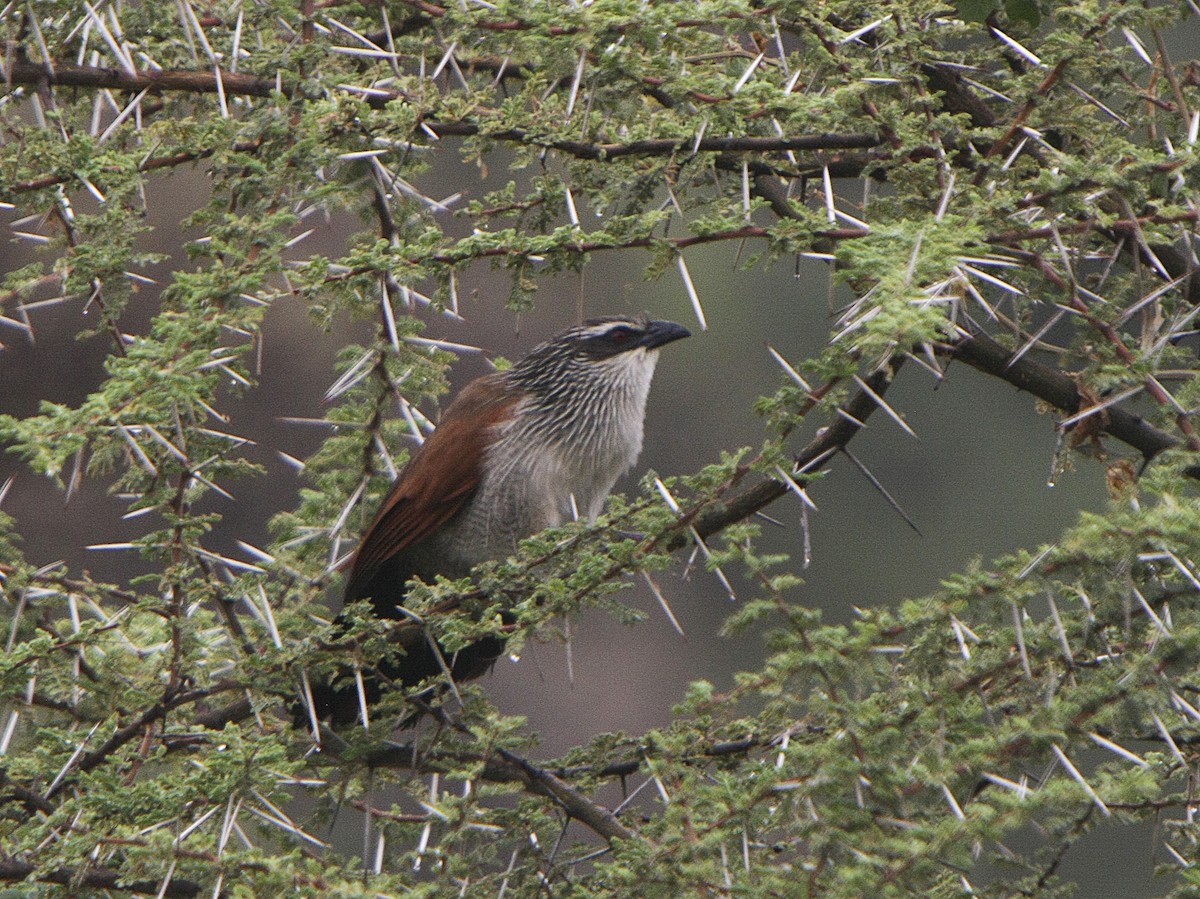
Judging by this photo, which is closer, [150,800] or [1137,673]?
[1137,673]

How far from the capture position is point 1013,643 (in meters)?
1.59

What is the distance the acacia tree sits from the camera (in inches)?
57.9

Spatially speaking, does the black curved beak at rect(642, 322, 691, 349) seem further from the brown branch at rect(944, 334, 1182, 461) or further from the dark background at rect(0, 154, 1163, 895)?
the dark background at rect(0, 154, 1163, 895)

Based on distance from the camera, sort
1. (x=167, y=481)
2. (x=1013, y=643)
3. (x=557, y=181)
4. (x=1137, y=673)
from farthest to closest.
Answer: (x=557, y=181) → (x=167, y=481) → (x=1013, y=643) → (x=1137, y=673)

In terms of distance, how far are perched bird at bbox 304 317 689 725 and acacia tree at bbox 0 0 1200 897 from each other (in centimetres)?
59

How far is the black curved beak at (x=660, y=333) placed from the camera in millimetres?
3230

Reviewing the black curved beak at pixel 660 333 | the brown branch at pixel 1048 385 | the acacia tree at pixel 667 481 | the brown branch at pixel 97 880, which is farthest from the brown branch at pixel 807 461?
the black curved beak at pixel 660 333

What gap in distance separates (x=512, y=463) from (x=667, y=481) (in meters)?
1.46

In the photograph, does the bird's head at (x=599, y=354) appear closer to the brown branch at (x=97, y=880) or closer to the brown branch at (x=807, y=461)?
the brown branch at (x=807, y=461)

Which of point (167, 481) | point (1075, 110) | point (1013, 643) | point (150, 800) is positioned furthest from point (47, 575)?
point (1075, 110)

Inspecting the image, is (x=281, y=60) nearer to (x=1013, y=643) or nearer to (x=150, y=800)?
(x=150, y=800)

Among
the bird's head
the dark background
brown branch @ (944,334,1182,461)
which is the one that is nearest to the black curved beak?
the bird's head

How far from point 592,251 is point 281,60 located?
0.54m

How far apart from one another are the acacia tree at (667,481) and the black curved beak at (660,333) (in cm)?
Answer: 78
